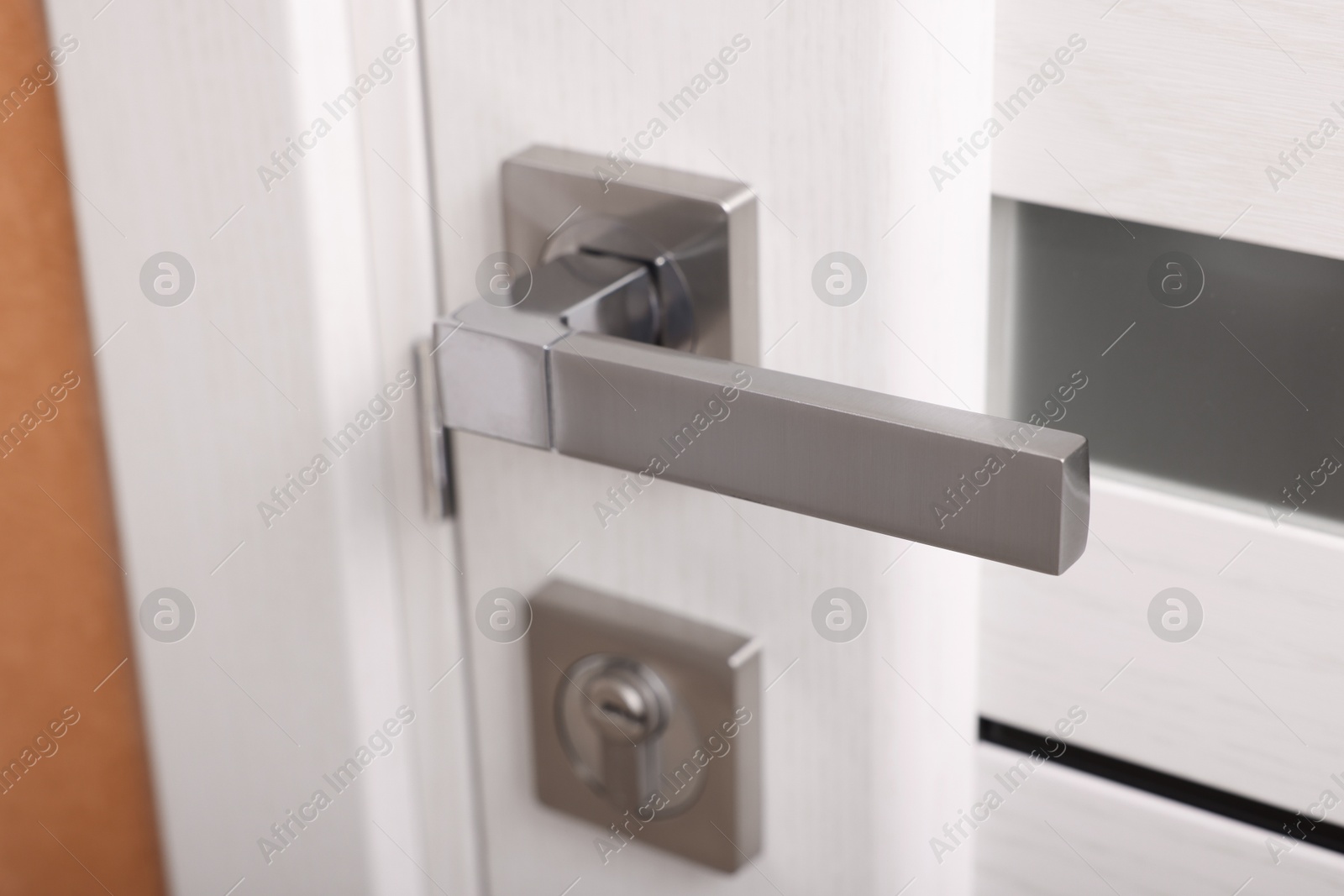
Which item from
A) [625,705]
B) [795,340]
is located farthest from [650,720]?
[795,340]

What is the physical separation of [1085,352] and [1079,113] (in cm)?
8

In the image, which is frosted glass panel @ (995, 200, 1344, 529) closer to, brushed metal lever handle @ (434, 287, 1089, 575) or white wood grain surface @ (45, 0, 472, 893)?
brushed metal lever handle @ (434, 287, 1089, 575)

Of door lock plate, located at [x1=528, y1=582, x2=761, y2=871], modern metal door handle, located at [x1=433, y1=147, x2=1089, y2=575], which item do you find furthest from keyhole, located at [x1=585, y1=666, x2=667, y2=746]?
modern metal door handle, located at [x1=433, y1=147, x2=1089, y2=575]

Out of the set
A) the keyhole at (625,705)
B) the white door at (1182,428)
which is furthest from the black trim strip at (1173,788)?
the keyhole at (625,705)

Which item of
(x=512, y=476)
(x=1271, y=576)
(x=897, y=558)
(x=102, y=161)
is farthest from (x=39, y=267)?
(x=1271, y=576)

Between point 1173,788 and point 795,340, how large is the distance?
184mm

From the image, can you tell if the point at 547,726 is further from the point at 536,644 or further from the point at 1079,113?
the point at 1079,113

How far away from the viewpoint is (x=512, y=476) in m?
0.48

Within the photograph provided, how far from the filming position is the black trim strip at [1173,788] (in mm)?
414

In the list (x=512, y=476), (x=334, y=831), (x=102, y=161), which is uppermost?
(x=102, y=161)

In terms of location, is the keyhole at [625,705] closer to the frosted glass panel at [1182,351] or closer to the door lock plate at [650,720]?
the door lock plate at [650,720]

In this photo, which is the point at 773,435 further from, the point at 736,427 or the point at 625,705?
the point at 625,705

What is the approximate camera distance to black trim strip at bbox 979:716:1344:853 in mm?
414

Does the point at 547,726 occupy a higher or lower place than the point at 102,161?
lower
